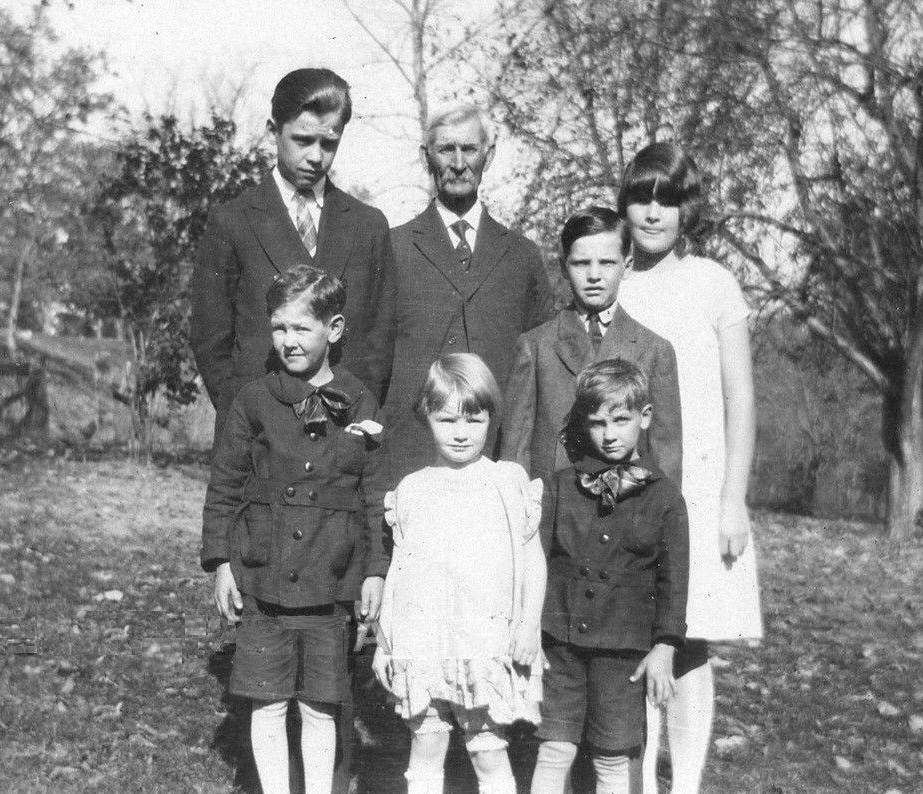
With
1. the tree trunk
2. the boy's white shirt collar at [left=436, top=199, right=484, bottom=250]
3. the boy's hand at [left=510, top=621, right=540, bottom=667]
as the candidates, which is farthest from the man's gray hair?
the tree trunk

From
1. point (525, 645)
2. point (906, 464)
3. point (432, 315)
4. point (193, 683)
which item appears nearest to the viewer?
point (525, 645)

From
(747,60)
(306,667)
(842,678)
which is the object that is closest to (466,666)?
(306,667)

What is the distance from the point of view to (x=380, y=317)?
144 inches

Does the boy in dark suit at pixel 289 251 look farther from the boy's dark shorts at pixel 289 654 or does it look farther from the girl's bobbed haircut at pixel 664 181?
the girl's bobbed haircut at pixel 664 181

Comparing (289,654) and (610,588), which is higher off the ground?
(610,588)

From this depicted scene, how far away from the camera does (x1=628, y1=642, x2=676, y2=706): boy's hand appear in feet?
9.98

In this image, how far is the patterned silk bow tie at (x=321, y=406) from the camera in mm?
3211

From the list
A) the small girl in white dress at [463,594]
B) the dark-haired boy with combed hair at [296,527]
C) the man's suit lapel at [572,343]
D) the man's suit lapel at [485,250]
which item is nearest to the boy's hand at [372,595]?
the dark-haired boy with combed hair at [296,527]

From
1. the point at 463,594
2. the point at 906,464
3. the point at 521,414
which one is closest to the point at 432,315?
the point at 521,414

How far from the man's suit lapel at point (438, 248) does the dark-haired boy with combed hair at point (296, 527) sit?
23.1 inches

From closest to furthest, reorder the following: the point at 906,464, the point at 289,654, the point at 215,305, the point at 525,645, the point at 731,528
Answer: the point at 525,645 → the point at 289,654 → the point at 731,528 → the point at 215,305 → the point at 906,464

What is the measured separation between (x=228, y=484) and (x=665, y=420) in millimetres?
1305

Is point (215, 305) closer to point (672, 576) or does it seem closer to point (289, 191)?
point (289, 191)

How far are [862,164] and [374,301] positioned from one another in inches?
442
